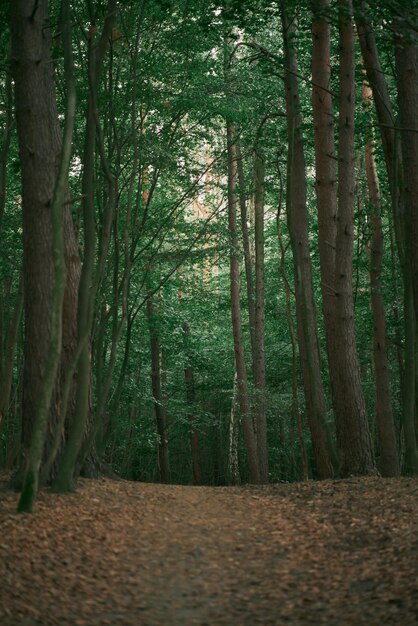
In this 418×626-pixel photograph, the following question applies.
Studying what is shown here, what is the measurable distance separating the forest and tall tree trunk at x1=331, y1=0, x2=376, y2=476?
0.03m

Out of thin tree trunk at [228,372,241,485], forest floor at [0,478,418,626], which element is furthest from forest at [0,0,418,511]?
forest floor at [0,478,418,626]

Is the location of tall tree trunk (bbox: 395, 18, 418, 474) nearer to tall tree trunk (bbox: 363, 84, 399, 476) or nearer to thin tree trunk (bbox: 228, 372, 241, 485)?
tall tree trunk (bbox: 363, 84, 399, 476)

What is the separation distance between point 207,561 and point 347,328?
19.5 ft

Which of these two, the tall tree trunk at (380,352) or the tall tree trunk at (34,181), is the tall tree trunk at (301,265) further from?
the tall tree trunk at (34,181)

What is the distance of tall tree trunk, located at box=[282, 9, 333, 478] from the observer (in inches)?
460

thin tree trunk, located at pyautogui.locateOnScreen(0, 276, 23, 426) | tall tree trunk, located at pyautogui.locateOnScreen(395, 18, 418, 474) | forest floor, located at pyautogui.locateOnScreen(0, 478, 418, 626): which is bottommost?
forest floor, located at pyautogui.locateOnScreen(0, 478, 418, 626)

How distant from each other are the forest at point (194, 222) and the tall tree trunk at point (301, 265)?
0.05 metres

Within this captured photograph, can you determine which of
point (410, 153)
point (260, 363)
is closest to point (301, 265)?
point (410, 153)

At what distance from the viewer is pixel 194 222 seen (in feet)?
66.6

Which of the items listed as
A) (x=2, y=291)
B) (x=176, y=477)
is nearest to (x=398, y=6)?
(x=2, y=291)

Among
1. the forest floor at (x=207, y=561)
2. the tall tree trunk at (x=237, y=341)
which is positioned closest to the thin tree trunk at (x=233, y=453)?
the tall tree trunk at (x=237, y=341)

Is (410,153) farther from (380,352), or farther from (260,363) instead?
(260,363)

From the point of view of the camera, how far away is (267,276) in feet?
85.9

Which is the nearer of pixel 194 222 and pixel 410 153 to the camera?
pixel 410 153
